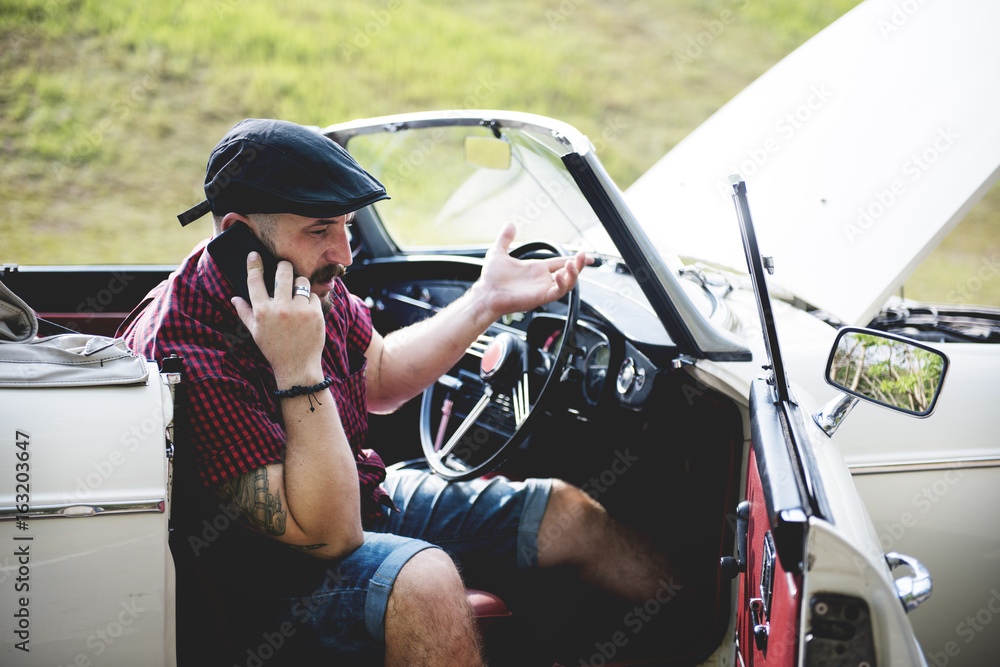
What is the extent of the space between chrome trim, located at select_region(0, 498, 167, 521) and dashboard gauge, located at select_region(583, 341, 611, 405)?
1.17m

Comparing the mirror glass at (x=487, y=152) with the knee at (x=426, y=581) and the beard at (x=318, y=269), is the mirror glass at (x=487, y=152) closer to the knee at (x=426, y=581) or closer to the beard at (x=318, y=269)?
the beard at (x=318, y=269)

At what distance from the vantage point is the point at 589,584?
222 centimetres

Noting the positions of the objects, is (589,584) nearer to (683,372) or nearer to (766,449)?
(683,372)

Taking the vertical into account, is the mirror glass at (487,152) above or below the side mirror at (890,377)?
above

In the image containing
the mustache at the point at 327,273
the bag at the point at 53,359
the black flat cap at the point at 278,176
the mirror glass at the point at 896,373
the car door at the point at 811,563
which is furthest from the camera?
the mustache at the point at 327,273

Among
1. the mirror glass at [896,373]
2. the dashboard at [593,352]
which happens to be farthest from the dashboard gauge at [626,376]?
the mirror glass at [896,373]

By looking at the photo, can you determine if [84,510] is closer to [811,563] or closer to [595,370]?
[811,563]

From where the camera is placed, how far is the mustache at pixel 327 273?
1.78 metres

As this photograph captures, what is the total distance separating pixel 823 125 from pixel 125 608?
2.50 metres

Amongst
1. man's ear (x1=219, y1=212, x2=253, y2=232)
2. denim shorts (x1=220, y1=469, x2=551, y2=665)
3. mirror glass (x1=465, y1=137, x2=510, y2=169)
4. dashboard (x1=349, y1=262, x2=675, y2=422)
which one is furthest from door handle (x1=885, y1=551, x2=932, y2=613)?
mirror glass (x1=465, y1=137, x2=510, y2=169)

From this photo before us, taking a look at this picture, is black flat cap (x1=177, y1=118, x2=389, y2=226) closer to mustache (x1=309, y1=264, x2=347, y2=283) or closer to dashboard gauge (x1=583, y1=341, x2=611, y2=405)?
mustache (x1=309, y1=264, x2=347, y2=283)

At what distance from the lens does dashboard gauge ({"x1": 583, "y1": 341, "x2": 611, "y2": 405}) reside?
2.15 meters

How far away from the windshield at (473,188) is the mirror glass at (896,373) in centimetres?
89

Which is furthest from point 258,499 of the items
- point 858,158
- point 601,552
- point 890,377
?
point 858,158
